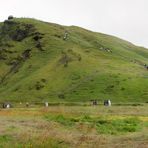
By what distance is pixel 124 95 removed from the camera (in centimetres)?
15688

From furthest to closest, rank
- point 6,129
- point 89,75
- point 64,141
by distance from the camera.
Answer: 1. point 89,75
2. point 6,129
3. point 64,141

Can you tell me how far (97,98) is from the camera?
512 ft

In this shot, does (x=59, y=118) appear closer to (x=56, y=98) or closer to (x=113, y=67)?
(x=56, y=98)

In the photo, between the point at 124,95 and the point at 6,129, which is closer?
the point at 6,129

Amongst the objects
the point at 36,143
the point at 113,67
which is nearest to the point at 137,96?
the point at 113,67

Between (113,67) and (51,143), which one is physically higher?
(113,67)

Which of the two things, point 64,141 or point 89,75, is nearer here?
point 64,141

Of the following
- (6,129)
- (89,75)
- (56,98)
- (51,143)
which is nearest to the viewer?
(51,143)

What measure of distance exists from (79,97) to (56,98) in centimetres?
930

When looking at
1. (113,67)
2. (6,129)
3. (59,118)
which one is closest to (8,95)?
(113,67)

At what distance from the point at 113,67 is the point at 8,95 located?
4105cm

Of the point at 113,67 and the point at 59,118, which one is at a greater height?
the point at 113,67

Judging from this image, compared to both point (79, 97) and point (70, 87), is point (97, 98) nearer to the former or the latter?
point (79, 97)

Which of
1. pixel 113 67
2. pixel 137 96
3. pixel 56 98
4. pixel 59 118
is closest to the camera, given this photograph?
pixel 59 118
